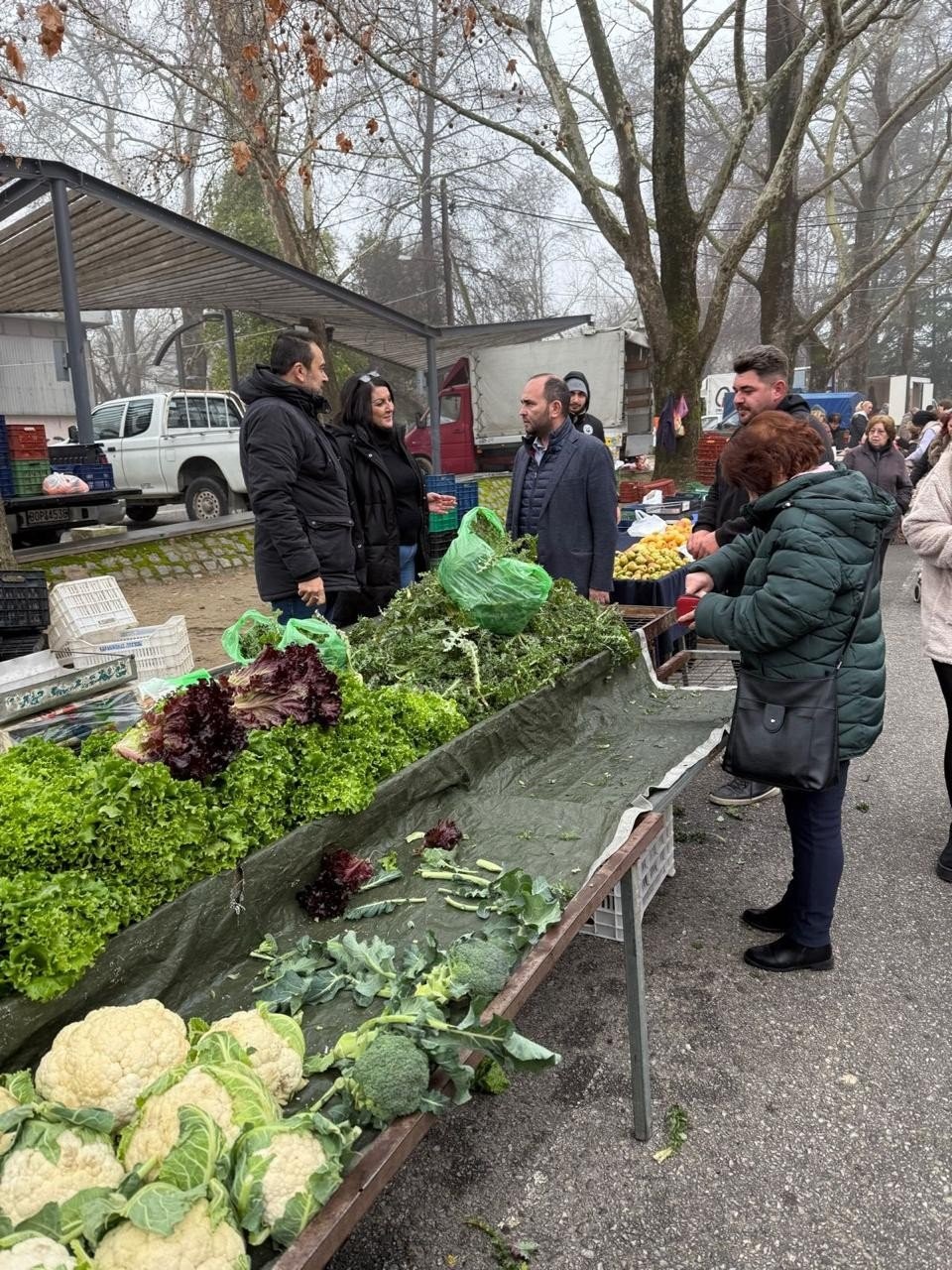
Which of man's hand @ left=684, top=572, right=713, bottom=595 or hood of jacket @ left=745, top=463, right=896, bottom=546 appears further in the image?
man's hand @ left=684, top=572, right=713, bottom=595

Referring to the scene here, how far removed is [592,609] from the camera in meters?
4.41

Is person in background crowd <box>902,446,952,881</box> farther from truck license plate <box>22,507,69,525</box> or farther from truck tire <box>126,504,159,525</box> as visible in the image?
truck tire <box>126,504,159,525</box>

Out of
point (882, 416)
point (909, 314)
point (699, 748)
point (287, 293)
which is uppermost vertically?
point (909, 314)

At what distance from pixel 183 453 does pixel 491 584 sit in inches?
477

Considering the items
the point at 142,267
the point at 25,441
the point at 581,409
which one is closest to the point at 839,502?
the point at 581,409

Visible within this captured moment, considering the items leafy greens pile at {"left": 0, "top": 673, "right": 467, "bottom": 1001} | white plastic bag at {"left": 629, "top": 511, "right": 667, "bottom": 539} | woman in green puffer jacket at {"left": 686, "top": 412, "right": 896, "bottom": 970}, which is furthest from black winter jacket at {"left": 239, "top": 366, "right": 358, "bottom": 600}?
white plastic bag at {"left": 629, "top": 511, "right": 667, "bottom": 539}

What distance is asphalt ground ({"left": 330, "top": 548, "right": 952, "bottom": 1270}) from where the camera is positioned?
2.28 metres

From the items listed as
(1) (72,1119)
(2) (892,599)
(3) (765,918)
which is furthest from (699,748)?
(2) (892,599)

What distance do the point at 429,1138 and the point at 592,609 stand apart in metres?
2.52

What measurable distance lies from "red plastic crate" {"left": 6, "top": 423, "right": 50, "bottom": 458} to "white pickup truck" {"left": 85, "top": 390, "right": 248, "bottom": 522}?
434 centimetres

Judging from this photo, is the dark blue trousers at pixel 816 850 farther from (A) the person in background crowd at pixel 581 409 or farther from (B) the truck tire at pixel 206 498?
(B) the truck tire at pixel 206 498

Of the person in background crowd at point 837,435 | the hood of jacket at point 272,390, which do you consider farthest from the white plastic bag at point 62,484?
the person in background crowd at point 837,435

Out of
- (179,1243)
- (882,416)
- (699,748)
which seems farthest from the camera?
(882,416)

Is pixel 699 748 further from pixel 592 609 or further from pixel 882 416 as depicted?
pixel 882 416
